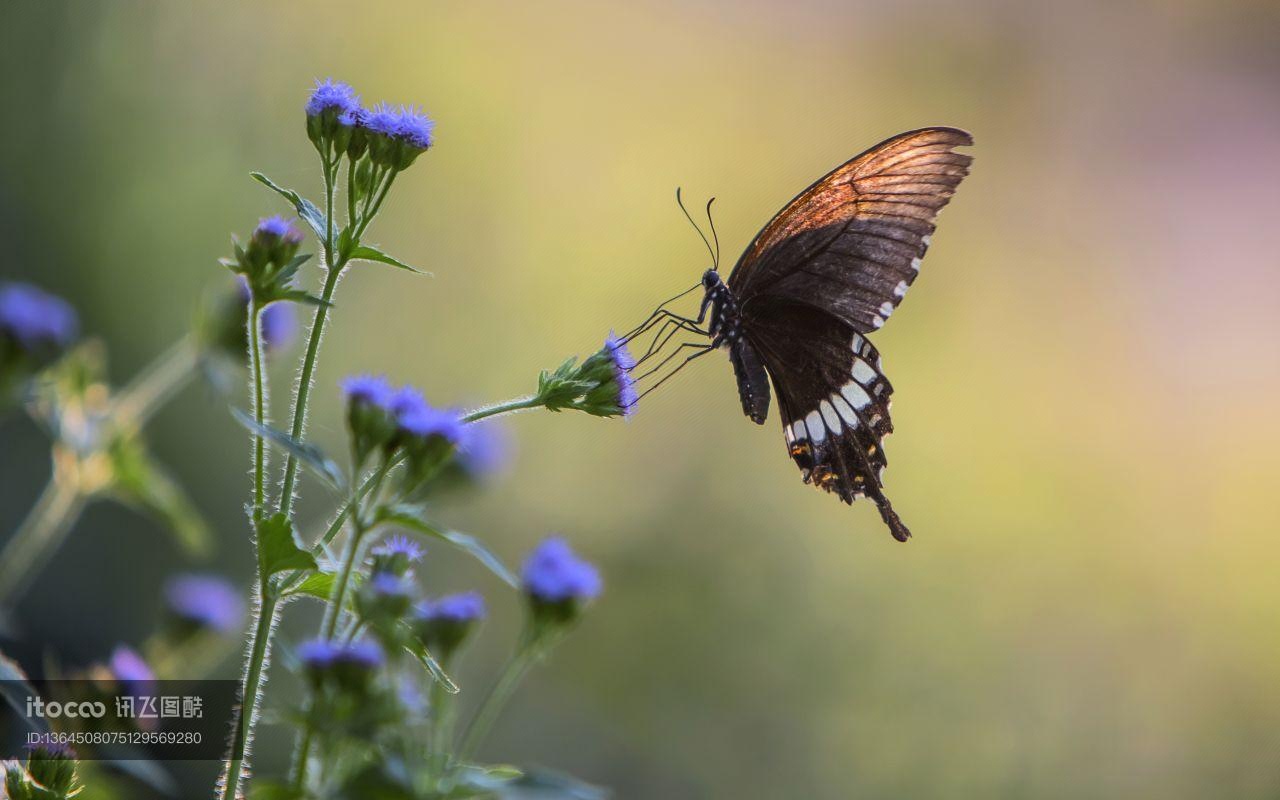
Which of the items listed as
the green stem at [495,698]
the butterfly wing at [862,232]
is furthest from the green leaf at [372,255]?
the butterfly wing at [862,232]

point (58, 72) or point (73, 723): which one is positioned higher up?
point (58, 72)

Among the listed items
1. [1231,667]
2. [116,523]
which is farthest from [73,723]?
[1231,667]

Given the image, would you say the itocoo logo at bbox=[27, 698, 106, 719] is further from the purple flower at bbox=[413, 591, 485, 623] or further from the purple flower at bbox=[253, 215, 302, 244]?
the purple flower at bbox=[253, 215, 302, 244]

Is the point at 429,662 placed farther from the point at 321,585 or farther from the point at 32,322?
the point at 32,322

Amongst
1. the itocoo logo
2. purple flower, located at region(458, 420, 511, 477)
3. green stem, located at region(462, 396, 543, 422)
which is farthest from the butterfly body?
the itocoo logo

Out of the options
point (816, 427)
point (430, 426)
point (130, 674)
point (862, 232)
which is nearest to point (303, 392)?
point (430, 426)

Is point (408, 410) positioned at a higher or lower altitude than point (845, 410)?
lower

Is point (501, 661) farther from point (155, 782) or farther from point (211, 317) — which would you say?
point (155, 782)
